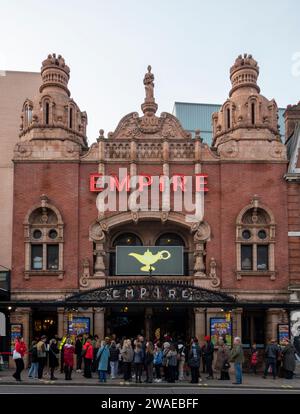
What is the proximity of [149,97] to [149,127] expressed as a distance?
1962 mm

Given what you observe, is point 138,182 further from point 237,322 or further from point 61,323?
point 237,322

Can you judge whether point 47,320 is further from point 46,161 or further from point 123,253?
point 46,161

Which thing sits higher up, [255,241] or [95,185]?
[95,185]

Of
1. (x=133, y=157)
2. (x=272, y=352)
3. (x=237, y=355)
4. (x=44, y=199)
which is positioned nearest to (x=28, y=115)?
(x=44, y=199)

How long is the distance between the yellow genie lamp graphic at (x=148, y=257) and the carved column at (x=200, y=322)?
316 centimetres

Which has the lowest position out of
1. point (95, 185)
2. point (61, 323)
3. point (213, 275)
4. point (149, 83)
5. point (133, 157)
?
point (61, 323)

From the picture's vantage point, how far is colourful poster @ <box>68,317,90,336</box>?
3022 cm

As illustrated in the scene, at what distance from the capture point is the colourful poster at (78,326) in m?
30.2

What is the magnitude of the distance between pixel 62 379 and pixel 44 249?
855 cm

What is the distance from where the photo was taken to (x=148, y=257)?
31.3 metres

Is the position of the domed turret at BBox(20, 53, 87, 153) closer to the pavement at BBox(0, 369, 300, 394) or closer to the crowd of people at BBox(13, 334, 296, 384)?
the crowd of people at BBox(13, 334, 296, 384)

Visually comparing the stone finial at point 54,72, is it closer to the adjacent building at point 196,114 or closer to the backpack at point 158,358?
the backpack at point 158,358

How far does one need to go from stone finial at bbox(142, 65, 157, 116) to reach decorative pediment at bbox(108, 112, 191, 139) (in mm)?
589

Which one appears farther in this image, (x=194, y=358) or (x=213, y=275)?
(x=213, y=275)
